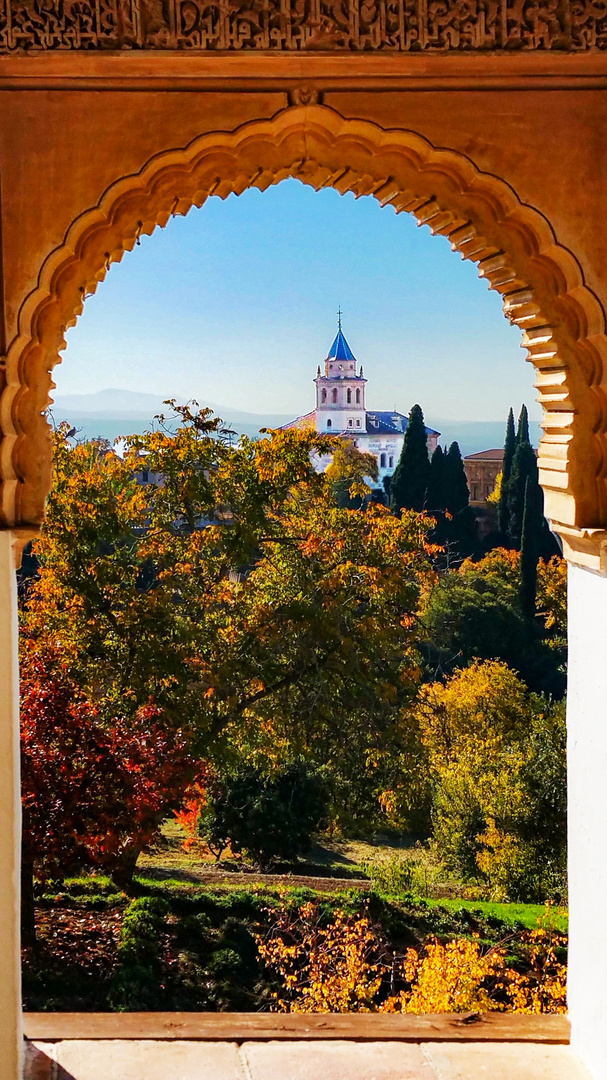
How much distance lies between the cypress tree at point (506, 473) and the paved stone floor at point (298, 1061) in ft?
67.7

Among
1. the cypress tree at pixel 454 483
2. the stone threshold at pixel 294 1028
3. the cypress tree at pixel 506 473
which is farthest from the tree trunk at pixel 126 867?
the cypress tree at pixel 506 473

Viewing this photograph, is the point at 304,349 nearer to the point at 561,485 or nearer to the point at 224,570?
the point at 224,570

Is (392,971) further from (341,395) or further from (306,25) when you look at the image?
(341,395)

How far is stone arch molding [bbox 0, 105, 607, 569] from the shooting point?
2186 mm

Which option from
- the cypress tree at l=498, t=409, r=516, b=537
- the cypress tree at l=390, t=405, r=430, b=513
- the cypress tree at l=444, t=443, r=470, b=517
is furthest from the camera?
the cypress tree at l=498, t=409, r=516, b=537

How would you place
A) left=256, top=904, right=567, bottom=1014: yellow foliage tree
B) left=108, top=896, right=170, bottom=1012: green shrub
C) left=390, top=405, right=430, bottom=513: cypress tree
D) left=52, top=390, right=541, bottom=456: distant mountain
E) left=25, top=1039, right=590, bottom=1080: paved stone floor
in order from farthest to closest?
left=52, top=390, right=541, bottom=456: distant mountain, left=390, top=405, right=430, bottom=513: cypress tree, left=256, top=904, right=567, bottom=1014: yellow foliage tree, left=108, top=896, right=170, bottom=1012: green shrub, left=25, top=1039, right=590, bottom=1080: paved stone floor

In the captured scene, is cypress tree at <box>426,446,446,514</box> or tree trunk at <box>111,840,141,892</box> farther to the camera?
cypress tree at <box>426,446,446,514</box>

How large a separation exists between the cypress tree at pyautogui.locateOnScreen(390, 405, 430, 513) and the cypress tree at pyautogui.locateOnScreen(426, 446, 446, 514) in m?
0.18

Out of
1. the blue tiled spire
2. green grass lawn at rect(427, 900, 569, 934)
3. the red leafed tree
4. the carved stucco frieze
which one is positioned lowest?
green grass lawn at rect(427, 900, 569, 934)

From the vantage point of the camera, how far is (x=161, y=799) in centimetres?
662

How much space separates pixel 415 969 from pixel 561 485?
16.6ft

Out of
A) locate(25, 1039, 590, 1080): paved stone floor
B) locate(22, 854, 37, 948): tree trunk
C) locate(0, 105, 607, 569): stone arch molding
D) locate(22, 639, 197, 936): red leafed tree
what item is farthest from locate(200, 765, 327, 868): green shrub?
locate(0, 105, 607, 569): stone arch molding

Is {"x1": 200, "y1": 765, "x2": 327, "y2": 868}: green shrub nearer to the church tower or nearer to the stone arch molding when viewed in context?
the stone arch molding

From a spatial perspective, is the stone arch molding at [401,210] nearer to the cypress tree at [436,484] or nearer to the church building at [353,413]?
the cypress tree at [436,484]
